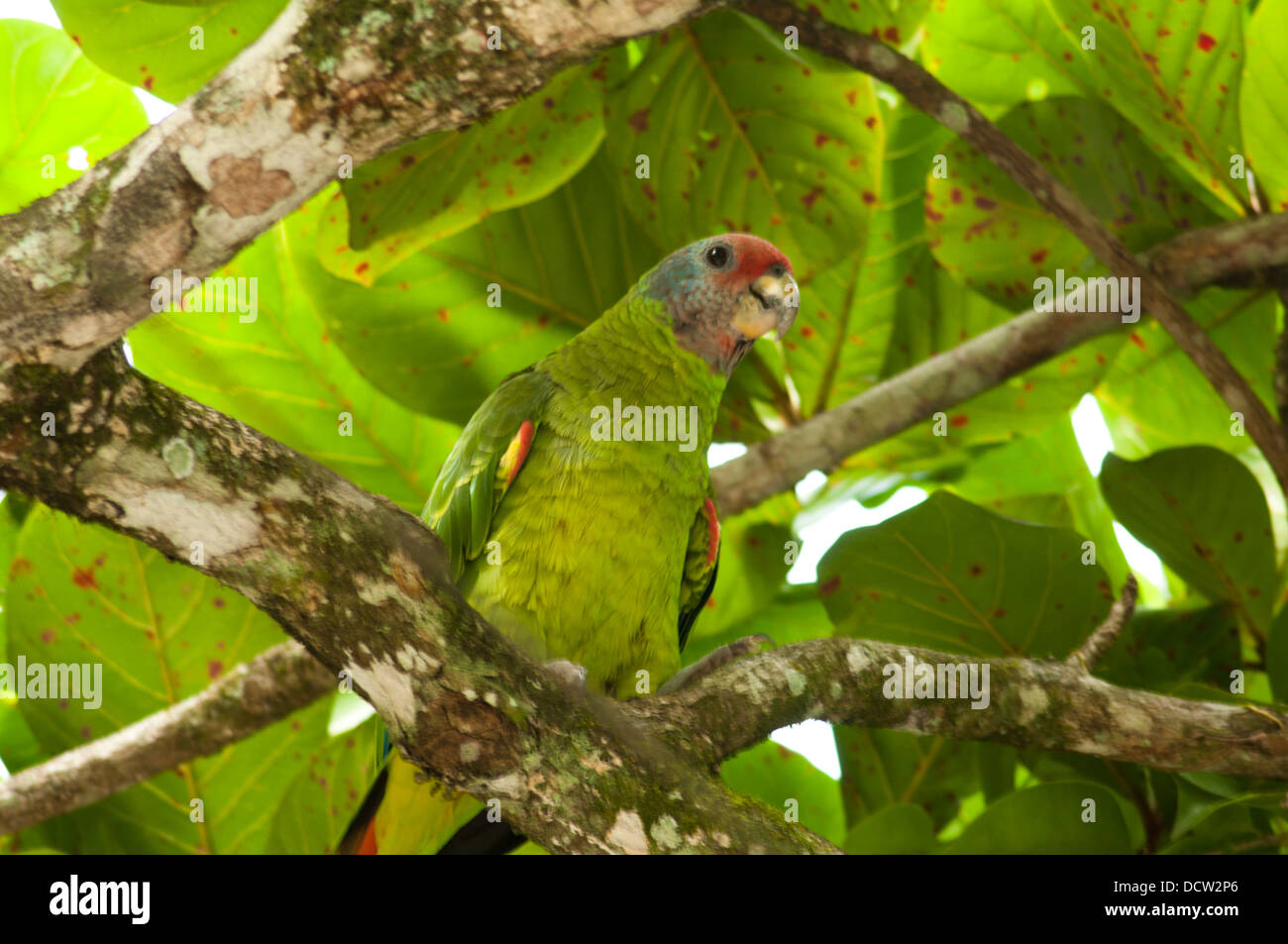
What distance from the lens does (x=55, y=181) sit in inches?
85.5

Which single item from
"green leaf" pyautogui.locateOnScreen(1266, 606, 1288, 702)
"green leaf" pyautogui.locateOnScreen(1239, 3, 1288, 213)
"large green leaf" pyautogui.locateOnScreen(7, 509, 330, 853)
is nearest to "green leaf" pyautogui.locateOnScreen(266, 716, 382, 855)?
"large green leaf" pyautogui.locateOnScreen(7, 509, 330, 853)

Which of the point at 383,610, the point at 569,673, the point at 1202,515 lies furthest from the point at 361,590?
the point at 1202,515

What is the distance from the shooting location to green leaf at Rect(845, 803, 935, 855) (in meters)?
1.66

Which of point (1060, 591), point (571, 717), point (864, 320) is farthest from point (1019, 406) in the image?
point (571, 717)

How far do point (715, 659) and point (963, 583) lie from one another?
473mm

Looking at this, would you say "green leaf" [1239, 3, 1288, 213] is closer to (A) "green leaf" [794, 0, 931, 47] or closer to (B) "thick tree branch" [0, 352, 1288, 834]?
(A) "green leaf" [794, 0, 931, 47]

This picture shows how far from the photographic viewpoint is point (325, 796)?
209 cm

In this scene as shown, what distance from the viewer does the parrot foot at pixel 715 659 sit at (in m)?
1.73

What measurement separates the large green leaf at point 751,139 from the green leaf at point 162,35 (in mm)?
670

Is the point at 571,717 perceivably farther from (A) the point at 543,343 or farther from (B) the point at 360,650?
(A) the point at 543,343

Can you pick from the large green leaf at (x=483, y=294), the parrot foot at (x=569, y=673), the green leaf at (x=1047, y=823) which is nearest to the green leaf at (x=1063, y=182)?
the large green leaf at (x=483, y=294)

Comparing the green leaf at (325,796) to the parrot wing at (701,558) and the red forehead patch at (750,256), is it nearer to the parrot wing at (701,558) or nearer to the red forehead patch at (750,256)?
the parrot wing at (701,558)

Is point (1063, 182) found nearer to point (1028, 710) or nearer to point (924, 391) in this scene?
point (924, 391)
